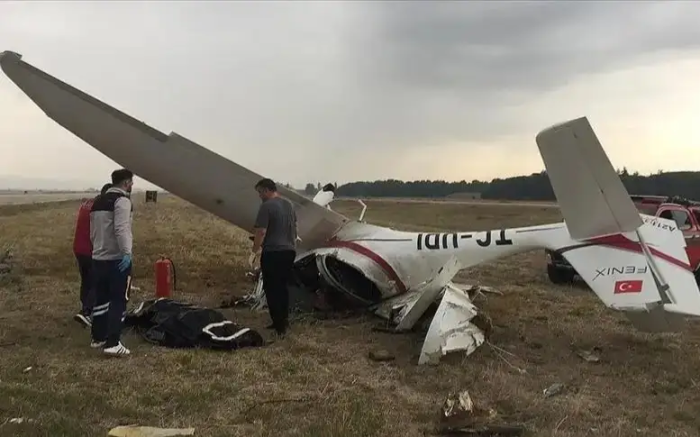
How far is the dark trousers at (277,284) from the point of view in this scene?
24.9 feet

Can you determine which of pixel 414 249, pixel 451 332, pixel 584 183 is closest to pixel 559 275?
pixel 414 249

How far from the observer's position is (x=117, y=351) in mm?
6270

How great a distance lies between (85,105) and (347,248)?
Result: 3.85 metres

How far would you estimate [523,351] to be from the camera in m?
7.01

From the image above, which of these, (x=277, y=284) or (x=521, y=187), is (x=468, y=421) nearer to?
(x=277, y=284)

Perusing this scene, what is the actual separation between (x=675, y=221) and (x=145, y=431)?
11728mm

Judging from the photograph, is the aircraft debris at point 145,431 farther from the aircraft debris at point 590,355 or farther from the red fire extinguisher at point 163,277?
the red fire extinguisher at point 163,277

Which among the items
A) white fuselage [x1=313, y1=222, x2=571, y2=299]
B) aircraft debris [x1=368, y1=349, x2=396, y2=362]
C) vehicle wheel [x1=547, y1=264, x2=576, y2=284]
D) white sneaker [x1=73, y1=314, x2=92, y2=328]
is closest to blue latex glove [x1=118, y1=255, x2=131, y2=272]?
white sneaker [x1=73, y1=314, x2=92, y2=328]

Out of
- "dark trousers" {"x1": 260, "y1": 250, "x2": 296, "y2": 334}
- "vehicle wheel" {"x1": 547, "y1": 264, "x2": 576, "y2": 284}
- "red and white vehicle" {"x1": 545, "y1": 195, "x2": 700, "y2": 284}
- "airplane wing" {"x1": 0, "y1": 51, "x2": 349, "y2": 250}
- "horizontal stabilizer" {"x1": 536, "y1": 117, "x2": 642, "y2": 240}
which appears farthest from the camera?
"vehicle wheel" {"x1": 547, "y1": 264, "x2": 576, "y2": 284}

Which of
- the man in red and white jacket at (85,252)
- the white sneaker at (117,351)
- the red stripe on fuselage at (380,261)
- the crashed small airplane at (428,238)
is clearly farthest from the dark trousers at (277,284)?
the man in red and white jacket at (85,252)

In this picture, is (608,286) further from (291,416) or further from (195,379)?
(195,379)

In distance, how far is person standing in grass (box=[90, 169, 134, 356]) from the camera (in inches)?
255

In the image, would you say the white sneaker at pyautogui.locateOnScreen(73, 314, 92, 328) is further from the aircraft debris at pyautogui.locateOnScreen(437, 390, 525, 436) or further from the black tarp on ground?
the aircraft debris at pyautogui.locateOnScreen(437, 390, 525, 436)

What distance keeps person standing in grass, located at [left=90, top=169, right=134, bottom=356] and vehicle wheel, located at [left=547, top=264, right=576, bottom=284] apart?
9690 mm
